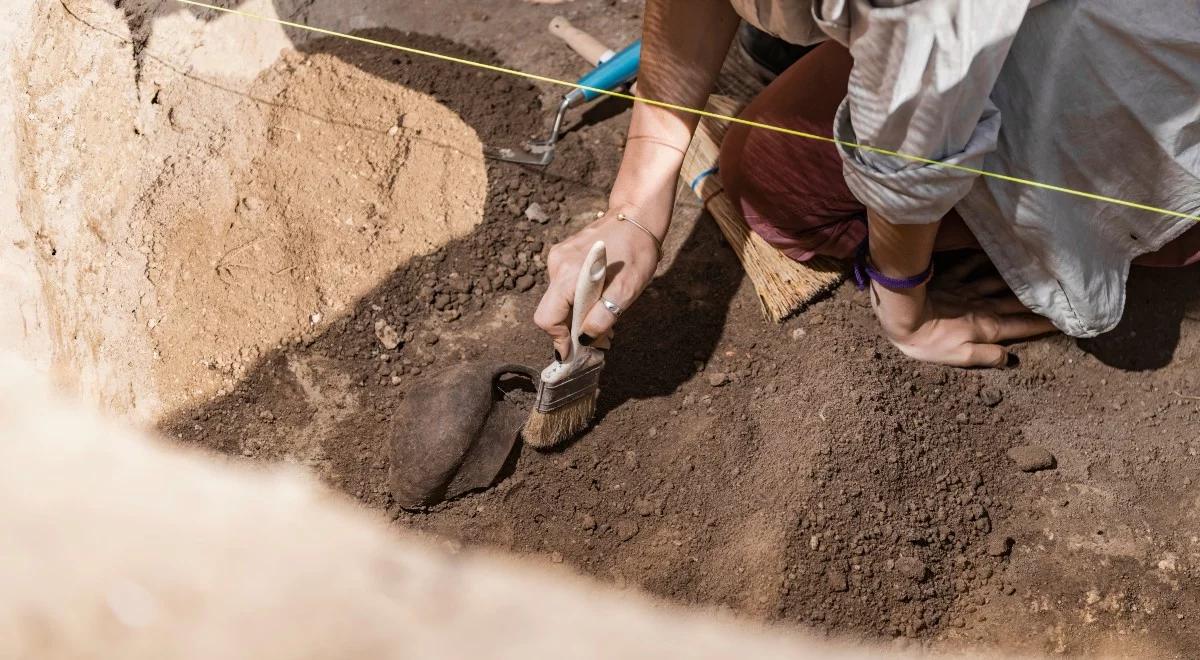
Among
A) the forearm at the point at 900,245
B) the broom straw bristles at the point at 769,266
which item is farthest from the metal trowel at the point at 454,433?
the forearm at the point at 900,245

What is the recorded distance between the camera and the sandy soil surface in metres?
1.56

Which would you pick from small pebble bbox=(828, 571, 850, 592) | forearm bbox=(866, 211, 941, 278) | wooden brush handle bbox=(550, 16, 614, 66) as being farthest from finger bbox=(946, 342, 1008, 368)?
wooden brush handle bbox=(550, 16, 614, 66)

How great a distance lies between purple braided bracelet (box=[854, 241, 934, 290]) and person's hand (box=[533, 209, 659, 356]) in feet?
1.33

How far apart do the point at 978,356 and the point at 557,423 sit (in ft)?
2.59

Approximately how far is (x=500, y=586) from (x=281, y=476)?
0.42m

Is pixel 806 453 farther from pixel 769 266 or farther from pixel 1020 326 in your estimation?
pixel 1020 326

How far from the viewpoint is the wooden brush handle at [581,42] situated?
211 centimetres

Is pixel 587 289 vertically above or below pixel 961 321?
above

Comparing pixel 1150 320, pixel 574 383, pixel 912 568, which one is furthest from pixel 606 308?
pixel 1150 320

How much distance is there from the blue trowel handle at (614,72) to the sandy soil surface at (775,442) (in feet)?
0.69

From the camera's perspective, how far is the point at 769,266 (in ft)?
6.03

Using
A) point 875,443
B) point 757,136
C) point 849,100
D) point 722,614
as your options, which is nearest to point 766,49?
point 757,136

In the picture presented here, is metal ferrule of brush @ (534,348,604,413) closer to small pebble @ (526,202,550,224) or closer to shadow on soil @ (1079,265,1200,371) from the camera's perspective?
small pebble @ (526,202,550,224)

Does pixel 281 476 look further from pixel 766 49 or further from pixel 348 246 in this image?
pixel 766 49
